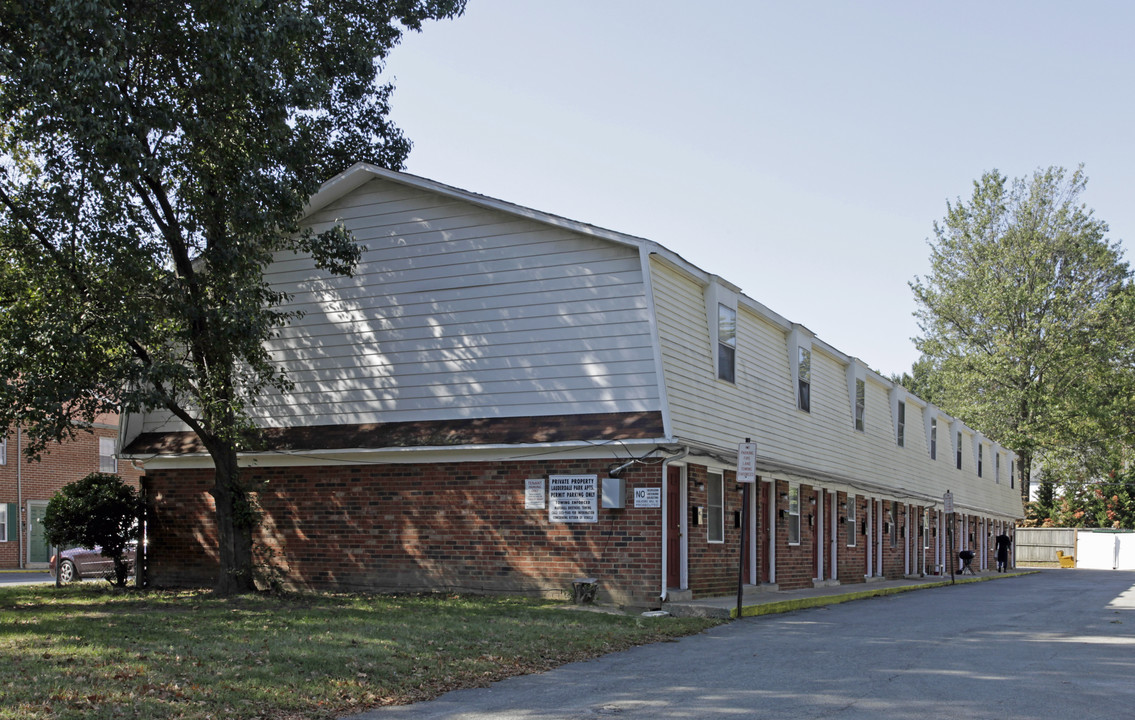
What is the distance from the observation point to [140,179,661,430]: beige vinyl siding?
58.6ft

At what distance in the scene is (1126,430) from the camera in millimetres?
55688

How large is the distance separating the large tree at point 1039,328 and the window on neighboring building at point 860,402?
24.8 m

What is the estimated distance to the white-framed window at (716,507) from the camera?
19.6 m

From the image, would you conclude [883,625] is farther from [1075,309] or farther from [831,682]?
[1075,309]

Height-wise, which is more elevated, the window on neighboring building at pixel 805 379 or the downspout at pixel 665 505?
the window on neighboring building at pixel 805 379

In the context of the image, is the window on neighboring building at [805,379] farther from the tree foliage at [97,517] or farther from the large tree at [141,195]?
the tree foliage at [97,517]

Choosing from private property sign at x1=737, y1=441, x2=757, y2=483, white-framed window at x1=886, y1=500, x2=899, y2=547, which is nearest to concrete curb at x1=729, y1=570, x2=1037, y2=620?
Answer: private property sign at x1=737, y1=441, x2=757, y2=483

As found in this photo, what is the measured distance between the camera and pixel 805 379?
2556cm

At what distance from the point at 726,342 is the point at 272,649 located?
1195cm

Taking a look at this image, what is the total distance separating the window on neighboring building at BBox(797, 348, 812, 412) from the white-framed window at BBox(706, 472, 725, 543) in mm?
5801

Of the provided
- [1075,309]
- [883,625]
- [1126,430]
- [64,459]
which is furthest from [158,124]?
[1126,430]

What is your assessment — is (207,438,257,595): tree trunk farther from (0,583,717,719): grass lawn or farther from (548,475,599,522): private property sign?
(548,475,599,522): private property sign

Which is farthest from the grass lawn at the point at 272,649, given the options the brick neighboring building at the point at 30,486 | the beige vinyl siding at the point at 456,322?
Result: the brick neighboring building at the point at 30,486

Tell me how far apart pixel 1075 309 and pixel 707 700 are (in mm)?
49203
